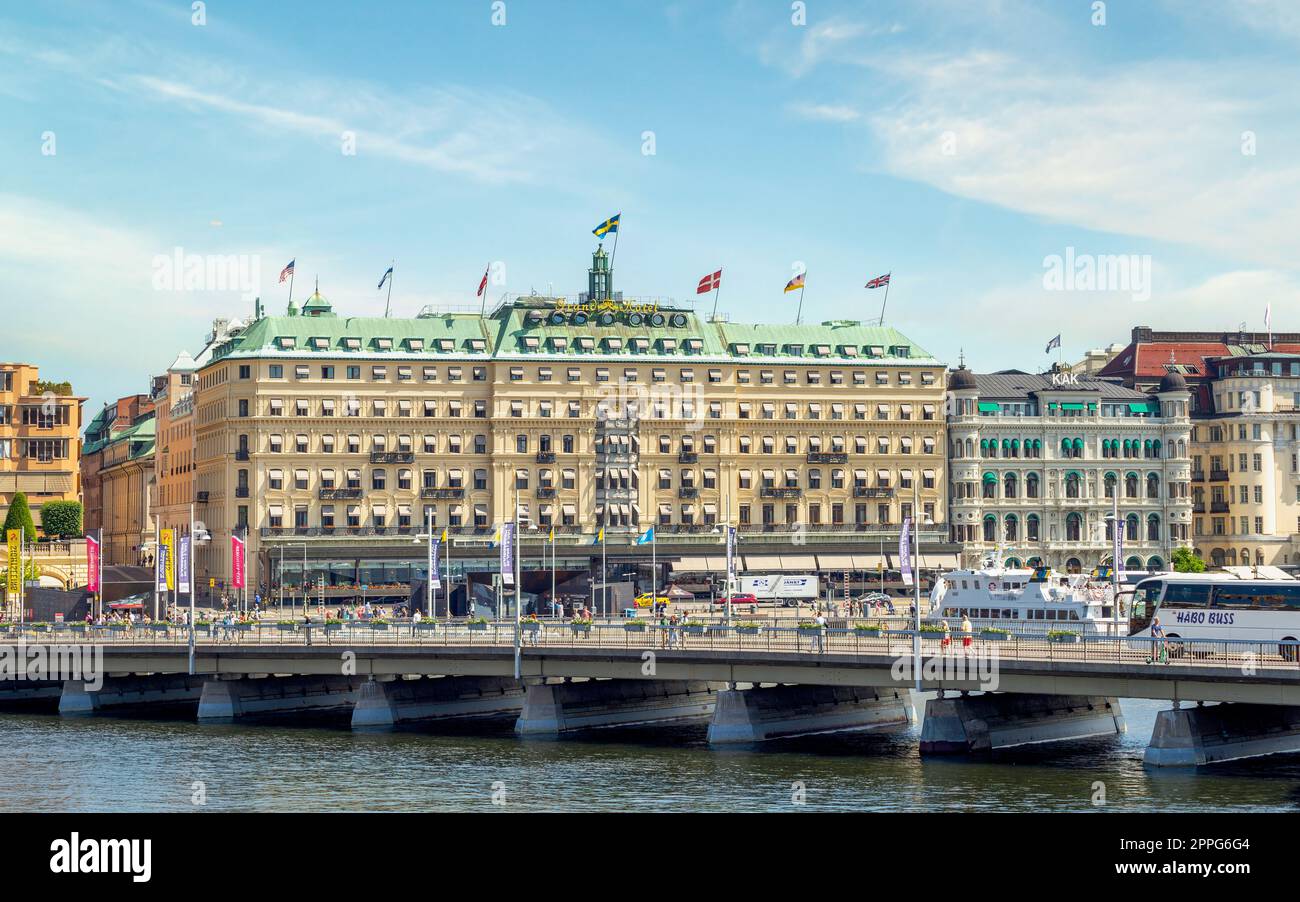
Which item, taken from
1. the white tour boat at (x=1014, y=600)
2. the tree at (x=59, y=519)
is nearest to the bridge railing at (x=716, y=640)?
the white tour boat at (x=1014, y=600)

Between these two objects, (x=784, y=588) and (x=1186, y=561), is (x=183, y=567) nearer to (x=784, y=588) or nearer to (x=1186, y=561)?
(x=784, y=588)

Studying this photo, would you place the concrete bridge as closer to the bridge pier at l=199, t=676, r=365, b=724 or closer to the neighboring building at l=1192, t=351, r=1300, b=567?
the bridge pier at l=199, t=676, r=365, b=724

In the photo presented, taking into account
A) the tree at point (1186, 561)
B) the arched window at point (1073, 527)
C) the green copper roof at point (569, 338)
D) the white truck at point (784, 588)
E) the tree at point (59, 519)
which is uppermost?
the green copper roof at point (569, 338)

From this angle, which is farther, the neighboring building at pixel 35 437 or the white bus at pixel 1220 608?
the neighboring building at pixel 35 437

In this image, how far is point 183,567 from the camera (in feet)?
347

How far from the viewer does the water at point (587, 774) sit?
68125 millimetres

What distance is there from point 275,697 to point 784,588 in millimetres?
68965

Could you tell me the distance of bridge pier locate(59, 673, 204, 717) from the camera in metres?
101

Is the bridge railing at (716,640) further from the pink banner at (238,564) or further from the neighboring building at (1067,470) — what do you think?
the neighboring building at (1067,470)

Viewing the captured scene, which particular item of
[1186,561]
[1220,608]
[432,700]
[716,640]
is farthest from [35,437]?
[1220,608]

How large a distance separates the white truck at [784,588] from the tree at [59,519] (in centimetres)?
6011

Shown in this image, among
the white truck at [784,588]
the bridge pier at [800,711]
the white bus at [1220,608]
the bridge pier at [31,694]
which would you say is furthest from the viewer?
the white truck at [784,588]

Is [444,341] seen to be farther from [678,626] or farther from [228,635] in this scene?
[678,626]
